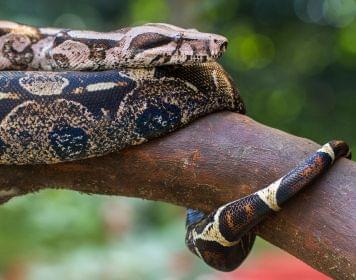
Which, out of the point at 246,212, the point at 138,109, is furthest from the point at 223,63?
the point at 246,212

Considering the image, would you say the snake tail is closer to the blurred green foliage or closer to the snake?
the snake

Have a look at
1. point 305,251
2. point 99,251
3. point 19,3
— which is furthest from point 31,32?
point 19,3

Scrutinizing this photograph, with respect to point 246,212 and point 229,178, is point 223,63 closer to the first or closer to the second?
point 229,178

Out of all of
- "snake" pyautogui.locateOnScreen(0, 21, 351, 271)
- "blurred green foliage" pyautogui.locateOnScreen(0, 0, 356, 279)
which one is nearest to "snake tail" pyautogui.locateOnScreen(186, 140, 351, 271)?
"snake" pyautogui.locateOnScreen(0, 21, 351, 271)

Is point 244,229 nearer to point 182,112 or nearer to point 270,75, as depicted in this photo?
point 182,112

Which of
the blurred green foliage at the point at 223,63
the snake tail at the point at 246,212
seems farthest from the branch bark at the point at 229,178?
the blurred green foliage at the point at 223,63

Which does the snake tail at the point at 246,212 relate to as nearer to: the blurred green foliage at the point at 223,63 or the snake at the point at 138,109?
the snake at the point at 138,109

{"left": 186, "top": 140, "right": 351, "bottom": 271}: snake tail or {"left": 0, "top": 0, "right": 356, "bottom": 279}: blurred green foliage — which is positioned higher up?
{"left": 186, "top": 140, "right": 351, "bottom": 271}: snake tail
